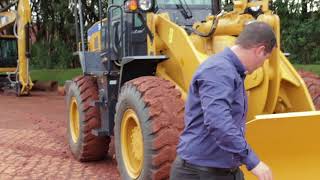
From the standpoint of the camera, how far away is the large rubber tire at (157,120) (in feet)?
16.8

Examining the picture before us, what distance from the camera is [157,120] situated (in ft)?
17.0

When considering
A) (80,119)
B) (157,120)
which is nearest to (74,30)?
(80,119)

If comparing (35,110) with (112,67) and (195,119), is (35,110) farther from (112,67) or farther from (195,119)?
(195,119)

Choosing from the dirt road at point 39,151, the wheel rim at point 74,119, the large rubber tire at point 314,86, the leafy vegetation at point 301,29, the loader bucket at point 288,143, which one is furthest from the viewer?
the leafy vegetation at point 301,29

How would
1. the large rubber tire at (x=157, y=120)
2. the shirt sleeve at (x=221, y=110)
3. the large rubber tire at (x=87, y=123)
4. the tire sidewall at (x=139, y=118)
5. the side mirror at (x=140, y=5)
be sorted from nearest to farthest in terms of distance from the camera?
the shirt sleeve at (x=221, y=110) → the large rubber tire at (x=157, y=120) → the tire sidewall at (x=139, y=118) → the side mirror at (x=140, y=5) → the large rubber tire at (x=87, y=123)

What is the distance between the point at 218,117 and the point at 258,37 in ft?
1.50

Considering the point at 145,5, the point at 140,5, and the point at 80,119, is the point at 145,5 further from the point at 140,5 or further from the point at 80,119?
the point at 80,119

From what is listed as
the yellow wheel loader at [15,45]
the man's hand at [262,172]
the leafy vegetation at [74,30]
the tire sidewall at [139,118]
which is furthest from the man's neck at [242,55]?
the yellow wheel loader at [15,45]

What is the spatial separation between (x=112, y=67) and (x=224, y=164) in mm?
4143

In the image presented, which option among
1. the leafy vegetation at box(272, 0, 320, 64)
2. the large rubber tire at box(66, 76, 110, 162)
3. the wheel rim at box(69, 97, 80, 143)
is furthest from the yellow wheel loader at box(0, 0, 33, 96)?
the large rubber tire at box(66, 76, 110, 162)

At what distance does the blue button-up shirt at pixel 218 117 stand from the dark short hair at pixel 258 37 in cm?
11

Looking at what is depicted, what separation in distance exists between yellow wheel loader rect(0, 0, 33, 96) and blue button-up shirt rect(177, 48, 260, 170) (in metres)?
15.2

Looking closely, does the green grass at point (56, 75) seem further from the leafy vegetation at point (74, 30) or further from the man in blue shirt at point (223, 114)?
the man in blue shirt at point (223, 114)

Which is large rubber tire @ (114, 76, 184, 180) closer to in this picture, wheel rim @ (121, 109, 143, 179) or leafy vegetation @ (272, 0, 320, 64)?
wheel rim @ (121, 109, 143, 179)
